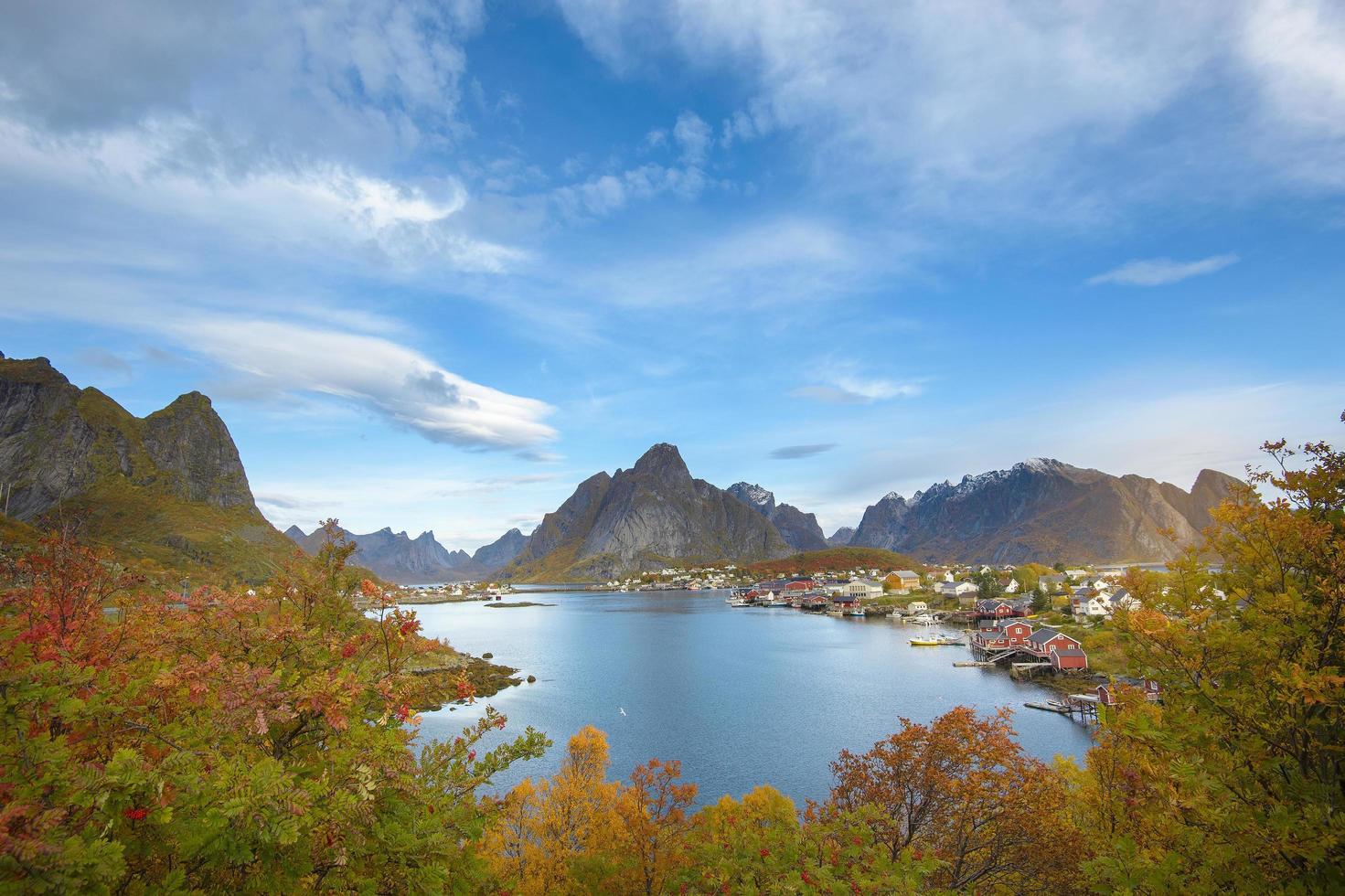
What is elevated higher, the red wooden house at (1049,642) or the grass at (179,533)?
the grass at (179,533)

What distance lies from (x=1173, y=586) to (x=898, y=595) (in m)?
185

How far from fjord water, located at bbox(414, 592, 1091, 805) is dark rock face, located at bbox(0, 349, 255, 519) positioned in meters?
115

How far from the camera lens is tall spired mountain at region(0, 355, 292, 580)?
5079 inches

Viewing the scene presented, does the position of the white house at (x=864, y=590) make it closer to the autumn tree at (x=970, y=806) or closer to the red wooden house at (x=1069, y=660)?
the red wooden house at (x=1069, y=660)

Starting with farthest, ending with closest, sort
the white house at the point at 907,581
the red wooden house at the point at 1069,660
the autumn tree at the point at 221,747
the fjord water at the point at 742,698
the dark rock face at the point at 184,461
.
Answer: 1. the white house at the point at 907,581
2. the dark rock face at the point at 184,461
3. the red wooden house at the point at 1069,660
4. the fjord water at the point at 742,698
5. the autumn tree at the point at 221,747

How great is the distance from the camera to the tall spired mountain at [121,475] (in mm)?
129000

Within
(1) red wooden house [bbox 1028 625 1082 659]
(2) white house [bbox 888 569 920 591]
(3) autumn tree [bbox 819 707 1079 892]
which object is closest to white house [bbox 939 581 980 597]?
(2) white house [bbox 888 569 920 591]

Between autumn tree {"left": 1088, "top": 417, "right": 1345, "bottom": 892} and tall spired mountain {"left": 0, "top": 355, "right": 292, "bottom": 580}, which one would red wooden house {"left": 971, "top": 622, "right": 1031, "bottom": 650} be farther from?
tall spired mountain {"left": 0, "top": 355, "right": 292, "bottom": 580}

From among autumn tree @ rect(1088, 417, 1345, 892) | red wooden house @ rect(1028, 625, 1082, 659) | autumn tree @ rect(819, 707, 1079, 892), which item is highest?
autumn tree @ rect(1088, 417, 1345, 892)

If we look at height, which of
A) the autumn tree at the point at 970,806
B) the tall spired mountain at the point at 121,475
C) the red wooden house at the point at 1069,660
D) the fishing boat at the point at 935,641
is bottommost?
the fishing boat at the point at 935,641

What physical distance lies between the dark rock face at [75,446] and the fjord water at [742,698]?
114970mm

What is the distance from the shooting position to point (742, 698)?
6556 cm

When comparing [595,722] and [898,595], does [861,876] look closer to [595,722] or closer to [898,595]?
[595,722]

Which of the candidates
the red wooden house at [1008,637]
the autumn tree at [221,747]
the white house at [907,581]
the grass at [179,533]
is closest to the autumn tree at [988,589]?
the red wooden house at [1008,637]
